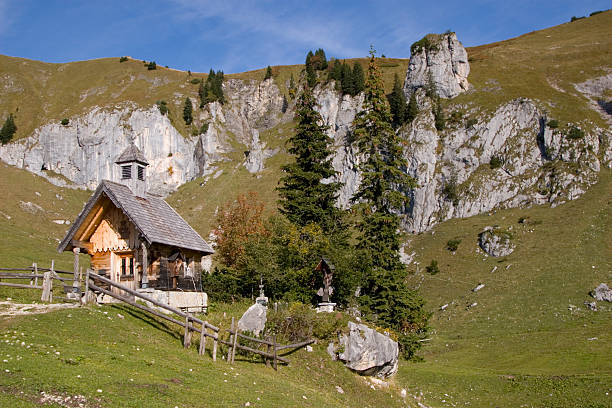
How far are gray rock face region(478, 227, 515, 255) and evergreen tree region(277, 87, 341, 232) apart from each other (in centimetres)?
3971

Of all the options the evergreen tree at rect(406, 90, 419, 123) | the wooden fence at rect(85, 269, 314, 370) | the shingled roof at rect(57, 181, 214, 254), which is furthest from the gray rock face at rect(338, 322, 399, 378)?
the evergreen tree at rect(406, 90, 419, 123)

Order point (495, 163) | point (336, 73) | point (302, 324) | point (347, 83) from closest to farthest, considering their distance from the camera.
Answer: point (302, 324) → point (495, 163) → point (347, 83) → point (336, 73)

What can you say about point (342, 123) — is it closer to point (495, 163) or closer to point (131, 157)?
point (495, 163)

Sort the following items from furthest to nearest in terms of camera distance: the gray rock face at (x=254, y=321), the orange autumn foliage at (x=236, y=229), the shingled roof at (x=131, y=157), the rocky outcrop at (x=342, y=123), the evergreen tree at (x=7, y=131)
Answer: the evergreen tree at (x=7, y=131)
the rocky outcrop at (x=342, y=123)
the orange autumn foliage at (x=236, y=229)
the shingled roof at (x=131, y=157)
the gray rock face at (x=254, y=321)

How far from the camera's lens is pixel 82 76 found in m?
165

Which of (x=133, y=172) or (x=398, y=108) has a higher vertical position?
(x=398, y=108)

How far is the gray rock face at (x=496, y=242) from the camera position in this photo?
225 feet

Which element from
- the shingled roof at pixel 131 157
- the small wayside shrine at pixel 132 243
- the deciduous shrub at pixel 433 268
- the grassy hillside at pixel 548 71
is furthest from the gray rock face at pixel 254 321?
the grassy hillside at pixel 548 71

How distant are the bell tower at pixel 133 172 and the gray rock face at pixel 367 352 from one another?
607 inches

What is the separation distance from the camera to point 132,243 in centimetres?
2872

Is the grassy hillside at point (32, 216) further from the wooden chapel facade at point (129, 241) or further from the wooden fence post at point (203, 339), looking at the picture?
the wooden fence post at point (203, 339)

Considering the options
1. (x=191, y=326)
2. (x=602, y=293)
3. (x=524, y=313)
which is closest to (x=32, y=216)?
(x=524, y=313)

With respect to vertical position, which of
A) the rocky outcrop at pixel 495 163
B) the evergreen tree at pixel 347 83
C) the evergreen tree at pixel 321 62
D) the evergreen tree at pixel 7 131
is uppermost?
the evergreen tree at pixel 321 62

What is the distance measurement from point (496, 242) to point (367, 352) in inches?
2000
